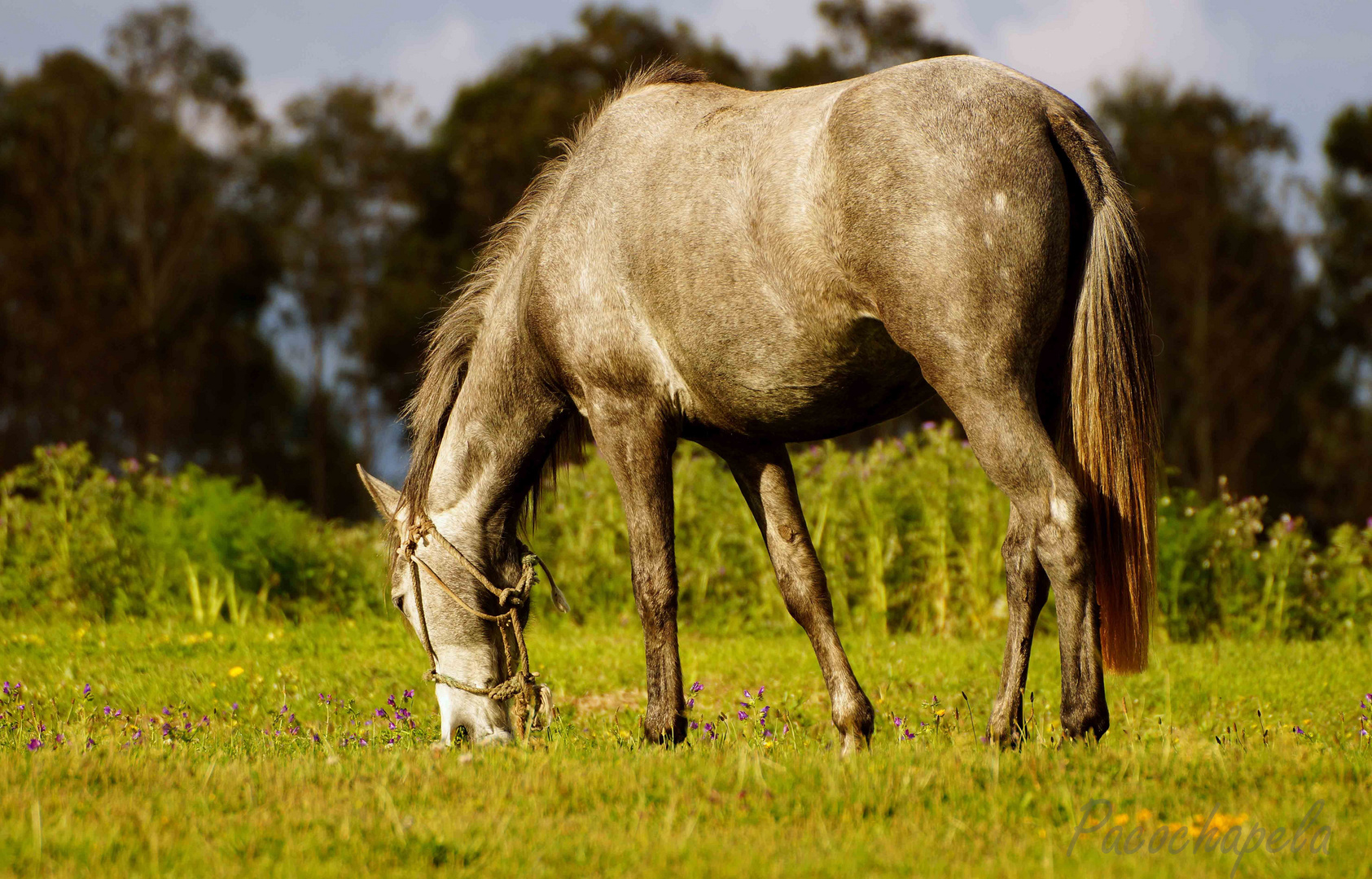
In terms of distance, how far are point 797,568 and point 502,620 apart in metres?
1.25

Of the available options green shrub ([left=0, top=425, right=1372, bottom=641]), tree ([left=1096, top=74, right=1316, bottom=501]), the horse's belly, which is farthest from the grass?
tree ([left=1096, top=74, right=1316, bottom=501])

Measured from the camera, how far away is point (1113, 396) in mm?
3547

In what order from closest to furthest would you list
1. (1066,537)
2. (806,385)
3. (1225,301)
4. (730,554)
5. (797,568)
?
(1066,537), (806,385), (797,568), (730,554), (1225,301)

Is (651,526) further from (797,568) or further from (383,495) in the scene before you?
(383,495)

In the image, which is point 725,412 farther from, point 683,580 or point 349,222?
point 349,222

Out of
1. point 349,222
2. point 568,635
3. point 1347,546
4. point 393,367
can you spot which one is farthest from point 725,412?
point 349,222

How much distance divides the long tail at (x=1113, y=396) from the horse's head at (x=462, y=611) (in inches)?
92.0

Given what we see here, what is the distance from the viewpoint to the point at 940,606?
825 cm

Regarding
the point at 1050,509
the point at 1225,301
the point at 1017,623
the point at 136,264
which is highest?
the point at 136,264

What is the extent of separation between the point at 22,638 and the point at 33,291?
57.2 feet

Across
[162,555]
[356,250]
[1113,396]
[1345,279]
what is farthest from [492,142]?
[1113,396]

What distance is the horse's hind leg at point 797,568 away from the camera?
4.19 metres

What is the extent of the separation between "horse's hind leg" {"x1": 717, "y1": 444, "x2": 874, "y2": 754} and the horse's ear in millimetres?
1503

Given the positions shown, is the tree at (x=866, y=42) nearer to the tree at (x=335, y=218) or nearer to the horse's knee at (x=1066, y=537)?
the tree at (x=335, y=218)
